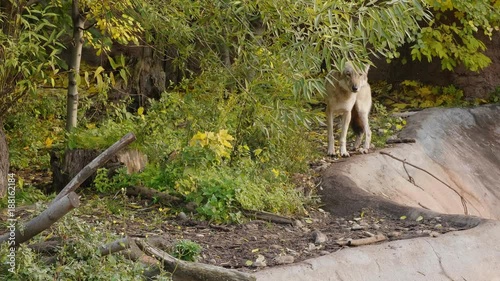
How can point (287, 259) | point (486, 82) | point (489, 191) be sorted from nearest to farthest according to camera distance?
point (287, 259)
point (489, 191)
point (486, 82)

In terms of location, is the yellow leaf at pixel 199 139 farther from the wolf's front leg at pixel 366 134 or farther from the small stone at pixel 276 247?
the wolf's front leg at pixel 366 134

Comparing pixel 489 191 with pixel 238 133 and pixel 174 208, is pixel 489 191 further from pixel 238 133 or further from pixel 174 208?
pixel 174 208

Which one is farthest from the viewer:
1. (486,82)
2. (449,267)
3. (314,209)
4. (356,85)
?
(486,82)

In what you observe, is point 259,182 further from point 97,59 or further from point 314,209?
point 97,59

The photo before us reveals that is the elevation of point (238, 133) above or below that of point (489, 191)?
above

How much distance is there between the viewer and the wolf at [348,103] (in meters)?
11.7

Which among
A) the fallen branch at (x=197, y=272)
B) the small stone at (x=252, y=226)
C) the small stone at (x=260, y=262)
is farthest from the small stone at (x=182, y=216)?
the fallen branch at (x=197, y=272)

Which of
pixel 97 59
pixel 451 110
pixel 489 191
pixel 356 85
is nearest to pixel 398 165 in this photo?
pixel 356 85

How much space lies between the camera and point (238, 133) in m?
10.3

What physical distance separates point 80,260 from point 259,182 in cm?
337

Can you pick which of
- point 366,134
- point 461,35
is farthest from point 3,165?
point 461,35

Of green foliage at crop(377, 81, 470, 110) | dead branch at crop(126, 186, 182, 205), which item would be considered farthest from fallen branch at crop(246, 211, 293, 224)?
green foliage at crop(377, 81, 470, 110)

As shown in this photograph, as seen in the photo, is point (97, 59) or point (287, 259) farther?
point (97, 59)

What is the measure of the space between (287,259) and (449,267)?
1.55 metres
